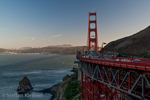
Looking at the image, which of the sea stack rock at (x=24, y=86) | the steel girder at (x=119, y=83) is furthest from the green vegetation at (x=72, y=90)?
the sea stack rock at (x=24, y=86)

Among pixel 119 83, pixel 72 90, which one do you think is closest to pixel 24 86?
pixel 72 90

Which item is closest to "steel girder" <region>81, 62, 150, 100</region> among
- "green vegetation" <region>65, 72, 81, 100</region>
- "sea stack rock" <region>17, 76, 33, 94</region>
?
"green vegetation" <region>65, 72, 81, 100</region>

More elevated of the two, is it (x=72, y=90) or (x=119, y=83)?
(x=119, y=83)

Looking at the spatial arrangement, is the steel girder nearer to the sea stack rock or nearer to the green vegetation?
the green vegetation

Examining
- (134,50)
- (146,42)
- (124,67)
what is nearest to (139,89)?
(124,67)

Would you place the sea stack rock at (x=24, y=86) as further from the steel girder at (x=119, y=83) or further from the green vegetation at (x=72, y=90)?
the steel girder at (x=119, y=83)

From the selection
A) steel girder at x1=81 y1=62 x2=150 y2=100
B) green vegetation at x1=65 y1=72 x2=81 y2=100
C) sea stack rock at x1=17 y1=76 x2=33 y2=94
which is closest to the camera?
steel girder at x1=81 y1=62 x2=150 y2=100

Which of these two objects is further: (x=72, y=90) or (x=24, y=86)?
(x=24, y=86)

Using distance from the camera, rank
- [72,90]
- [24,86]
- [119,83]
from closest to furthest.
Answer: [119,83] < [72,90] < [24,86]

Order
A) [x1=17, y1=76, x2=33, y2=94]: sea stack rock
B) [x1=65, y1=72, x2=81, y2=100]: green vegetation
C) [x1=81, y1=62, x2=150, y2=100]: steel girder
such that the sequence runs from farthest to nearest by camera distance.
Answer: [x1=17, y1=76, x2=33, y2=94]: sea stack rock → [x1=65, y1=72, x2=81, y2=100]: green vegetation → [x1=81, y1=62, x2=150, y2=100]: steel girder

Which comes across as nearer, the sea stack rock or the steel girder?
the steel girder

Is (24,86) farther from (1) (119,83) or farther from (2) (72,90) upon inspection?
(1) (119,83)
